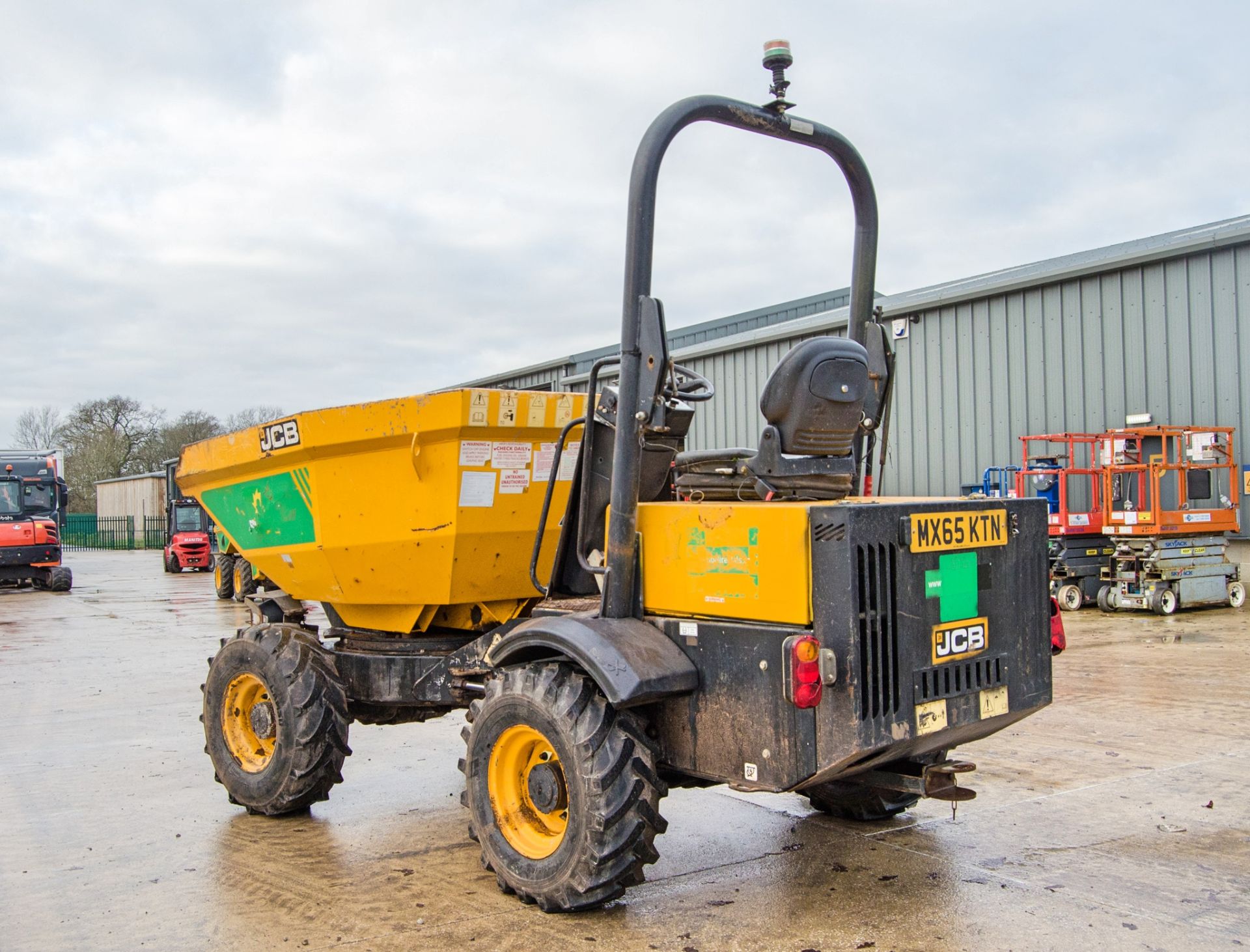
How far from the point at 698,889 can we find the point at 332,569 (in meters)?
2.38

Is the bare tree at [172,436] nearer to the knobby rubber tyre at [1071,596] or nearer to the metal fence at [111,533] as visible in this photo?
the metal fence at [111,533]

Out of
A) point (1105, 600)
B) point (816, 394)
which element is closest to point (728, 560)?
point (816, 394)

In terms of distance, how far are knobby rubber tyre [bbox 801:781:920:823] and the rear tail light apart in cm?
161

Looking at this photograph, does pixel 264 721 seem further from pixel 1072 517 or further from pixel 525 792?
pixel 1072 517

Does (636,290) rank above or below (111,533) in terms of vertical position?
above

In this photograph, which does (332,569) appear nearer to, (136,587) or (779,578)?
(779,578)

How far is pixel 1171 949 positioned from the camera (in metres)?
3.70

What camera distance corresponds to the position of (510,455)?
5.07m

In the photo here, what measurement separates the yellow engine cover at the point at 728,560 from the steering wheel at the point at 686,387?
42cm

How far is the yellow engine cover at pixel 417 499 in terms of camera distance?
195 inches

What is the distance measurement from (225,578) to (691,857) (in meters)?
16.8

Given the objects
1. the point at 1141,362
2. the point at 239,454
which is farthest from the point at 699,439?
the point at 239,454

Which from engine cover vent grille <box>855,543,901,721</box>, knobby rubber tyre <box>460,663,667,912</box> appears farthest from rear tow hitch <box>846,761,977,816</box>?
knobby rubber tyre <box>460,663,667,912</box>

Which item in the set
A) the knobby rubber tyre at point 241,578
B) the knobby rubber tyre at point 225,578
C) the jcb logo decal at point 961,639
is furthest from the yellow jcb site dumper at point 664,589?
the knobby rubber tyre at point 225,578
